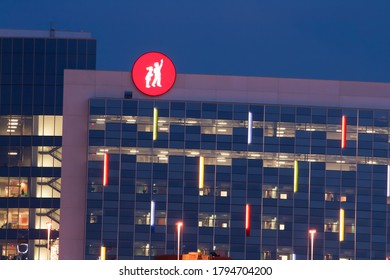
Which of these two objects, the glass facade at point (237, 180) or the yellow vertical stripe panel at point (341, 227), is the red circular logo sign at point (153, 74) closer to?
the glass facade at point (237, 180)

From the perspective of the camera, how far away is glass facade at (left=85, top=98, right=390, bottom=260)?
152750 millimetres

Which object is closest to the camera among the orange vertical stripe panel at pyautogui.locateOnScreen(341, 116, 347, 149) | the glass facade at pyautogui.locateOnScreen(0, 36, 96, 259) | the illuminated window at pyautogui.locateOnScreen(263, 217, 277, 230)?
the illuminated window at pyautogui.locateOnScreen(263, 217, 277, 230)

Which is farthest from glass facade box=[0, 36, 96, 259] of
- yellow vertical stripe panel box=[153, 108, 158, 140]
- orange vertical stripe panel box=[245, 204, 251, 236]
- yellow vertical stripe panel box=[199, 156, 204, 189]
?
orange vertical stripe panel box=[245, 204, 251, 236]

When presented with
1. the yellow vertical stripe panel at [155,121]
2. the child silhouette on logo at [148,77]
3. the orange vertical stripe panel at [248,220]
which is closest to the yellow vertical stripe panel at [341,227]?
the orange vertical stripe panel at [248,220]

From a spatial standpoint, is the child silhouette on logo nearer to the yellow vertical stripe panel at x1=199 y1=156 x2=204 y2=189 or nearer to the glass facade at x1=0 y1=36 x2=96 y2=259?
the yellow vertical stripe panel at x1=199 y1=156 x2=204 y2=189

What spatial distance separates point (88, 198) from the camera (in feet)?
502

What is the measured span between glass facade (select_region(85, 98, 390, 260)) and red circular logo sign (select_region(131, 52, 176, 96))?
6.28ft

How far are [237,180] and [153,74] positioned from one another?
17.4 meters

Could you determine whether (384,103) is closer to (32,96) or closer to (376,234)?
(376,234)

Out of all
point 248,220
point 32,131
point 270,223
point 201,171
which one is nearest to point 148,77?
point 201,171

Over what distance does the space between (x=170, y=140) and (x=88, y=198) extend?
41.9 ft

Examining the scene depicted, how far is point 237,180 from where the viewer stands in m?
154

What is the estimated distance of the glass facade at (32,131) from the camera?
621 feet

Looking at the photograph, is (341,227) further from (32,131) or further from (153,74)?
(32,131)
